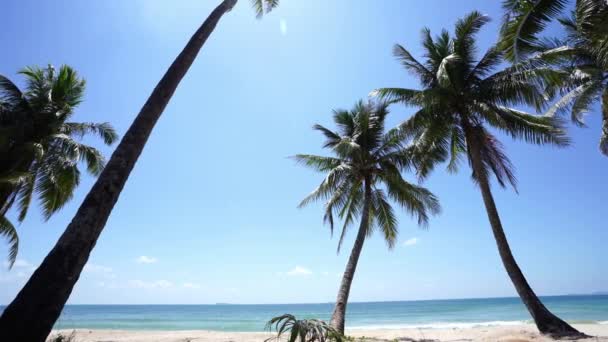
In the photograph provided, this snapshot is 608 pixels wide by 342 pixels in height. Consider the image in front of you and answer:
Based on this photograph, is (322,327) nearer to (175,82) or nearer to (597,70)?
(175,82)

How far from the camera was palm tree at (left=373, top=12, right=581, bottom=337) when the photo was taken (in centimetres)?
1113

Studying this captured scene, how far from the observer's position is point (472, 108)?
494 inches

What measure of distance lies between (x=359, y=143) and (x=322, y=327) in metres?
12.1

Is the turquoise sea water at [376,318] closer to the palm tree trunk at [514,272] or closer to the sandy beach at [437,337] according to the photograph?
the sandy beach at [437,337]

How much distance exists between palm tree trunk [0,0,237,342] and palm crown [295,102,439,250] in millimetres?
9891

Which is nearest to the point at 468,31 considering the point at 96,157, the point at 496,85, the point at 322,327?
the point at 496,85

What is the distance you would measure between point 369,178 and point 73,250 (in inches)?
485

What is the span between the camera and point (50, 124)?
39.2 ft

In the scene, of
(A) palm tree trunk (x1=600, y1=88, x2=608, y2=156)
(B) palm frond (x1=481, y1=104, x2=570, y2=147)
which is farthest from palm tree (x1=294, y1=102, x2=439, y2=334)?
(A) palm tree trunk (x1=600, y1=88, x2=608, y2=156)

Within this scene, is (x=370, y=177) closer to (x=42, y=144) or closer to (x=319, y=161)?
(x=319, y=161)

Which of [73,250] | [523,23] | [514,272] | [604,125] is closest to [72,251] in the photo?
[73,250]

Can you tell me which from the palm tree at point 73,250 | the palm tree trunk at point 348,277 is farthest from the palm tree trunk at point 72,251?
the palm tree trunk at point 348,277

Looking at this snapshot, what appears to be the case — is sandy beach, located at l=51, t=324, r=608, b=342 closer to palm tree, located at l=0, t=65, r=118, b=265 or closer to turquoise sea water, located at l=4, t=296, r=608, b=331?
turquoise sea water, located at l=4, t=296, r=608, b=331

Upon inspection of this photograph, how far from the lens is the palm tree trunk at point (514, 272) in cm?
923
